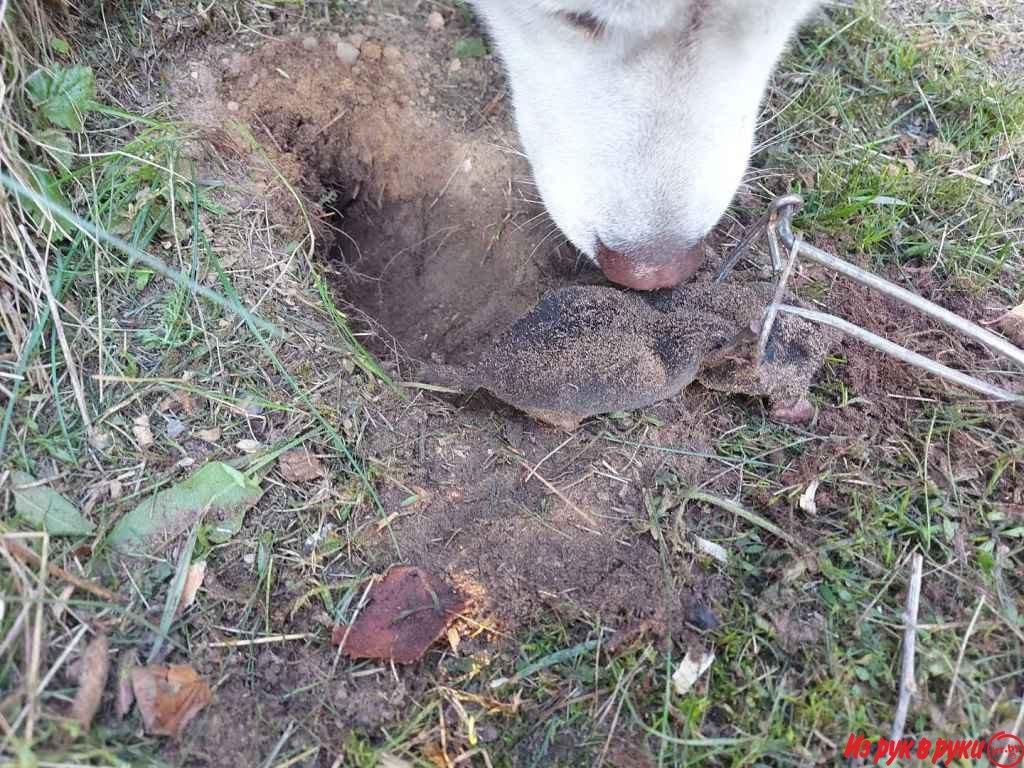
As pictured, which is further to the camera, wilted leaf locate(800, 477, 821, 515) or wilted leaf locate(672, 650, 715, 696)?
wilted leaf locate(800, 477, 821, 515)

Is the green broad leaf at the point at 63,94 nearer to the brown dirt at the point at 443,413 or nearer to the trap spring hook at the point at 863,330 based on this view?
the brown dirt at the point at 443,413

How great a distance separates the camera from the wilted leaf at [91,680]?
1503 mm

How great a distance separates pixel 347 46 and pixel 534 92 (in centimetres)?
91

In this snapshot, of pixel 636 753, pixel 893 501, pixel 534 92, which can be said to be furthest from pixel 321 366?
pixel 893 501

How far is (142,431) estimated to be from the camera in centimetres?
194

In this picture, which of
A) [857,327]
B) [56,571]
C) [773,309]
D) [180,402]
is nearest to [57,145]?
[180,402]

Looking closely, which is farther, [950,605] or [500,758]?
[950,605]

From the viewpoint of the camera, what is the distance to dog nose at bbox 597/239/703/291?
214 cm

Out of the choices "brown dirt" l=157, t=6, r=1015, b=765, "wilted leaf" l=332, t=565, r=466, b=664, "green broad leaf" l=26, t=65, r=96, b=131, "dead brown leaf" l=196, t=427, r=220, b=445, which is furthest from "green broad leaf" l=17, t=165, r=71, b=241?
"wilted leaf" l=332, t=565, r=466, b=664

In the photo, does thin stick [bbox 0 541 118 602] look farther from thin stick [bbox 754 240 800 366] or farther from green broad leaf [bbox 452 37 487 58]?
green broad leaf [bbox 452 37 487 58]

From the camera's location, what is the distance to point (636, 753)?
64.5 inches

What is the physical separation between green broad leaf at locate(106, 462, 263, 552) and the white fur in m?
1.17

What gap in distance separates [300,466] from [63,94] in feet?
4.46

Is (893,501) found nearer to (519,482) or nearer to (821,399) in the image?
(821,399)
